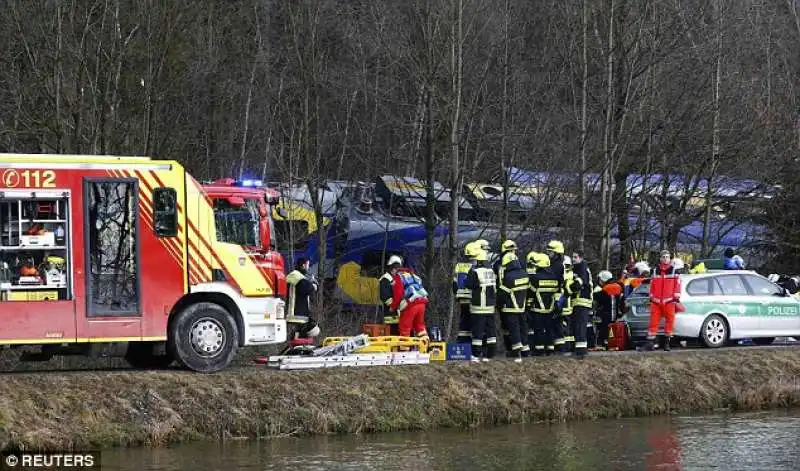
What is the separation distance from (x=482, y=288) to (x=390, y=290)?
1397 mm

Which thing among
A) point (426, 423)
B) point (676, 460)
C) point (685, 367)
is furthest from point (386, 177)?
point (676, 460)

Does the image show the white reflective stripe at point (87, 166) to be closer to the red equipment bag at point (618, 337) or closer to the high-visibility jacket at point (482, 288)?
the high-visibility jacket at point (482, 288)

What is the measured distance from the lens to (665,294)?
21.6 m

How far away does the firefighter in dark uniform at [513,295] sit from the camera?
19344 millimetres

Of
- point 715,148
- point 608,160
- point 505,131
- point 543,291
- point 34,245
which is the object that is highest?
point 505,131

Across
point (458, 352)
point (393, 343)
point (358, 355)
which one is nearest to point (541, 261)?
point (458, 352)

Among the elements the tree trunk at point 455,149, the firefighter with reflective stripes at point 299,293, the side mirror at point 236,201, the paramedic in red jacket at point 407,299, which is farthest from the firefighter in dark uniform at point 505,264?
the tree trunk at point 455,149

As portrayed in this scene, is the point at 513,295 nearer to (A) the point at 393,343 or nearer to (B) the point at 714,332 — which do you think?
(A) the point at 393,343

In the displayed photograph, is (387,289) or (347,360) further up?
(387,289)

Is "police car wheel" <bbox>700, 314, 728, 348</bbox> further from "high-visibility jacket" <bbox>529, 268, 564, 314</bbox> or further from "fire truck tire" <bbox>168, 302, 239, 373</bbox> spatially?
"fire truck tire" <bbox>168, 302, 239, 373</bbox>

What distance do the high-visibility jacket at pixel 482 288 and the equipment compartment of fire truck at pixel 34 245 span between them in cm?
607

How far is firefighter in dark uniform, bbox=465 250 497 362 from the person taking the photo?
62.0 feet

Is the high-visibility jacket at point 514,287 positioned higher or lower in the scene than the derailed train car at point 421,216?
lower

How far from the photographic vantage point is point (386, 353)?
18.0m
